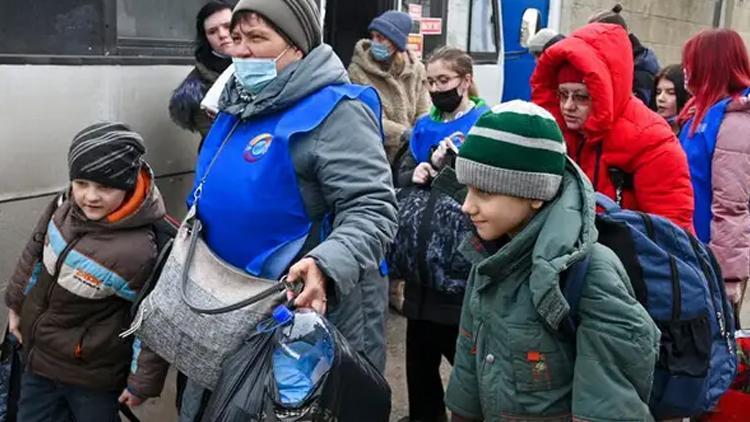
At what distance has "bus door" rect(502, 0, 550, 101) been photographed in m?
8.21

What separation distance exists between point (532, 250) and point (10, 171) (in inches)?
89.2

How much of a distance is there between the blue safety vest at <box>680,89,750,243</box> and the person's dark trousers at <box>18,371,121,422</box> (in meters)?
2.54

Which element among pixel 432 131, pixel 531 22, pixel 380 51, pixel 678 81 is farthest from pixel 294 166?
pixel 531 22

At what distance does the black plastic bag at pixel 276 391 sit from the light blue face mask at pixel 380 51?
3.18m

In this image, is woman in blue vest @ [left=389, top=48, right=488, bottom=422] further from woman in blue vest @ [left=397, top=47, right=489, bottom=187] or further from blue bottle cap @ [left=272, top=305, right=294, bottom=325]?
blue bottle cap @ [left=272, top=305, right=294, bottom=325]

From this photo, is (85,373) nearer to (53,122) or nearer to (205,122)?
(53,122)

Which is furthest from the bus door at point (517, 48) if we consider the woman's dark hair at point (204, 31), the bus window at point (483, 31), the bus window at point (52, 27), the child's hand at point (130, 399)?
the child's hand at point (130, 399)

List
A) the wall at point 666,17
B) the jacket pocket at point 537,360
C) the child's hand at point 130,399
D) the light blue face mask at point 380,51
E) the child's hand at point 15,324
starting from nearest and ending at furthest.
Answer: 1. the jacket pocket at point 537,360
2. the child's hand at point 130,399
3. the child's hand at point 15,324
4. the light blue face mask at point 380,51
5. the wall at point 666,17

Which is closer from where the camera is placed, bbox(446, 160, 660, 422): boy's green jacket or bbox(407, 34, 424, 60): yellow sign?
bbox(446, 160, 660, 422): boy's green jacket

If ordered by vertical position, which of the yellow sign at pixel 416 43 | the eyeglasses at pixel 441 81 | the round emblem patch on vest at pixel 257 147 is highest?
the round emblem patch on vest at pixel 257 147

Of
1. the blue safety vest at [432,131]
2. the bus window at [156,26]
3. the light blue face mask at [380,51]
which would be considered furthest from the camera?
the light blue face mask at [380,51]

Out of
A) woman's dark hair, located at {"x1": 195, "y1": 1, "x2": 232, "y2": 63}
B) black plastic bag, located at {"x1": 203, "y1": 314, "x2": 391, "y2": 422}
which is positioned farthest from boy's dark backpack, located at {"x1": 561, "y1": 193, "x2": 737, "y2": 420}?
woman's dark hair, located at {"x1": 195, "y1": 1, "x2": 232, "y2": 63}

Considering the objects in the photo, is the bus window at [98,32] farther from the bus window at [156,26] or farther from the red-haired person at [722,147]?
the red-haired person at [722,147]

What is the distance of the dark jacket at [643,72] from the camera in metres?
5.59
